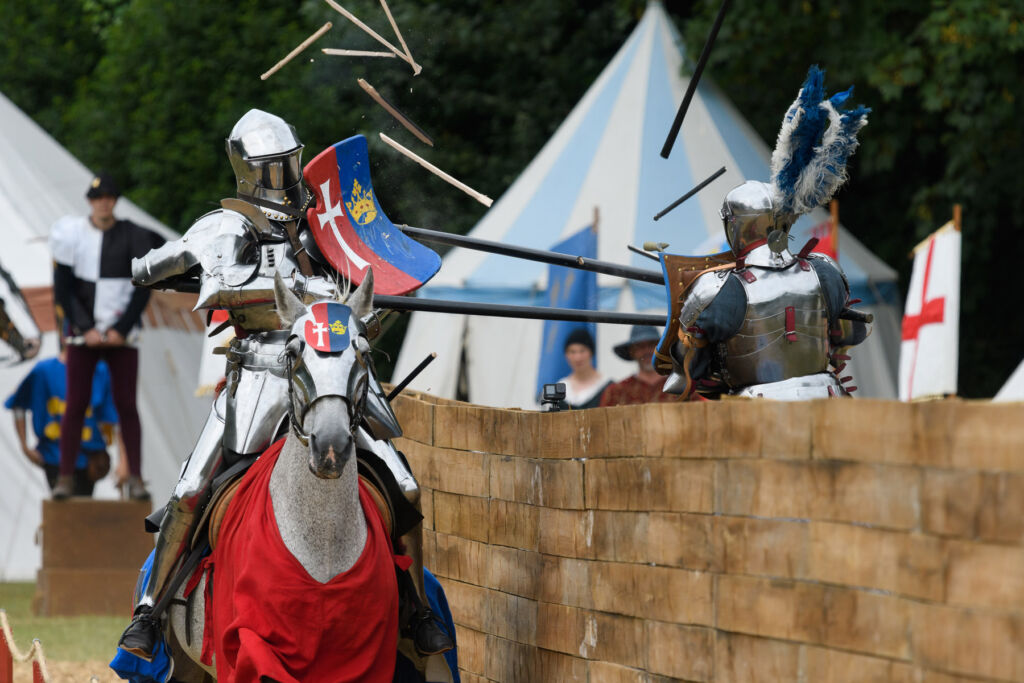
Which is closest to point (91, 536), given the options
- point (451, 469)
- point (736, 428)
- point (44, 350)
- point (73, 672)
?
point (73, 672)

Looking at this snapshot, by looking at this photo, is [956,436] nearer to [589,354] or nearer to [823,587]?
[823,587]

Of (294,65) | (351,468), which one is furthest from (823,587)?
(294,65)

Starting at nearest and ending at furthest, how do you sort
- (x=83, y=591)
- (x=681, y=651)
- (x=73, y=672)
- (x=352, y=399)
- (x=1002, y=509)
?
1. (x=1002, y=509)
2. (x=352, y=399)
3. (x=681, y=651)
4. (x=73, y=672)
5. (x=83, y=591)

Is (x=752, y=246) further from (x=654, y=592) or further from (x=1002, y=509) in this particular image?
(x=1002, y=509)

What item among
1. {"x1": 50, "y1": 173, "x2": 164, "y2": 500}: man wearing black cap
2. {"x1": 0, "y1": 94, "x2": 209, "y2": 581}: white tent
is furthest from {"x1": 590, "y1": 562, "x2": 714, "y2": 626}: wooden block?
{"x1": 0, "y1": 94, "x2": 209, "y2": 581}: white tent

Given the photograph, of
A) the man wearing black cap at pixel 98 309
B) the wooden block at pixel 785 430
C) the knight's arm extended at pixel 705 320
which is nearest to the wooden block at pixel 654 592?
the wooden block at pixel 785 430

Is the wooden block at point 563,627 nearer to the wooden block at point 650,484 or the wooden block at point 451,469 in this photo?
the wooden block at point 650,484

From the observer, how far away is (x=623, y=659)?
4879 millimetres

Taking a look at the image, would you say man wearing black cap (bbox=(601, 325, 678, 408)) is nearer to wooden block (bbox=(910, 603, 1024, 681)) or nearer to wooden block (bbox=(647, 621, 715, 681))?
wooden block (bbox=(647, 621, 715, 681))

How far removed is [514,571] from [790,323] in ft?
4.38

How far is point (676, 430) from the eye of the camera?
4.59 m

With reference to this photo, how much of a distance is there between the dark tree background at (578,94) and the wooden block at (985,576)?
582cm

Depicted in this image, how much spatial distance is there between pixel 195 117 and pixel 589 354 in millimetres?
13187

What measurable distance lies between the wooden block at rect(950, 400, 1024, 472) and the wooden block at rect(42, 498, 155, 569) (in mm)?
8610
